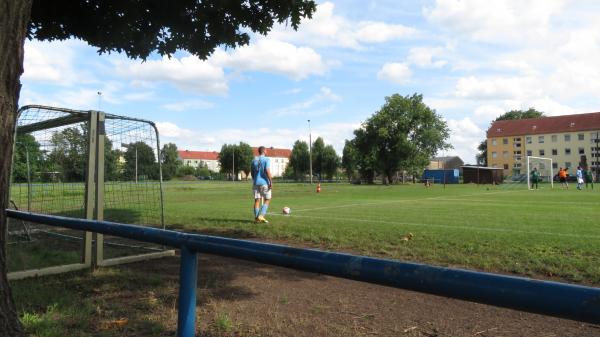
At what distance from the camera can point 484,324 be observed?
12.9ft

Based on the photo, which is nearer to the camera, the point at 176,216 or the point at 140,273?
the point at 140,273

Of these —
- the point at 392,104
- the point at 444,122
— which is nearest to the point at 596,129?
the point at 444,122

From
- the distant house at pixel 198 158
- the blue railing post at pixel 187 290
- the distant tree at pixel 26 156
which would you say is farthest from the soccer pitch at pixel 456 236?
the distant house at pixel 198 158

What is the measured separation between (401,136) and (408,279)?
72188mm

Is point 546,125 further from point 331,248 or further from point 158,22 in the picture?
point 158,22

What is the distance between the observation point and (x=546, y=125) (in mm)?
105062

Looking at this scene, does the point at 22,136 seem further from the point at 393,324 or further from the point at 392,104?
the point at 392,104

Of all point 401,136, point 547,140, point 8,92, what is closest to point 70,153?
point 8,92

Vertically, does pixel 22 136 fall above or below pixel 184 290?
above

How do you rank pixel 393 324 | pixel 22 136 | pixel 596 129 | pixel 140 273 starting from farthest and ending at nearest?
pixel 596 129 → pixel 22 136 → pixel 140 273 → pixel 393 324

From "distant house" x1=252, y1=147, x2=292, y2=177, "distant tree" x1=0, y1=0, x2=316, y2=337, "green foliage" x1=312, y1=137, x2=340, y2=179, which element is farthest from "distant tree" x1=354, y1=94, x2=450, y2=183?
"distant house" x1=252, y1=147, x2=292, y2=177

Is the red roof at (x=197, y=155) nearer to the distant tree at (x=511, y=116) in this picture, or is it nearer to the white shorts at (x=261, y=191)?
the distant tree at (x=511, y=116)

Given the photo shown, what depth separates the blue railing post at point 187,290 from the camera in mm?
2494

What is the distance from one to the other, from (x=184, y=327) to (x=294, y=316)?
171cm
